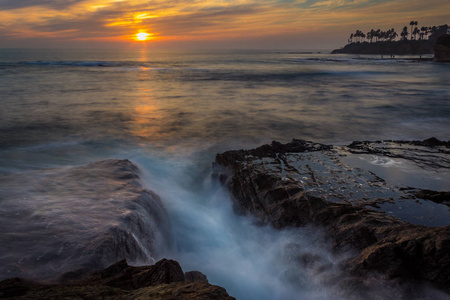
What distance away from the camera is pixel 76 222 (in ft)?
18.0

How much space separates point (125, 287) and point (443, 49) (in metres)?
91.0

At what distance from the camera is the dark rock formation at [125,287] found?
129 inches

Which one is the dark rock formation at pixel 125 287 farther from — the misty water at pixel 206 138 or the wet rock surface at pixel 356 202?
the wet rock surface at pixel 356 202

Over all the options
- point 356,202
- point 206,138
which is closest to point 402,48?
point 206,138

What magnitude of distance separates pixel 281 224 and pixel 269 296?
1465 mm

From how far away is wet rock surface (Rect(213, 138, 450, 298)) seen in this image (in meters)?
4.05

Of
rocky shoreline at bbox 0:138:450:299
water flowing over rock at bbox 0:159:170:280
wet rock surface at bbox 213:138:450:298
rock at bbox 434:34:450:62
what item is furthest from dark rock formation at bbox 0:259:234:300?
rock at bbox 434:34:450:62

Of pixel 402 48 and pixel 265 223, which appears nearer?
pixel 265 223

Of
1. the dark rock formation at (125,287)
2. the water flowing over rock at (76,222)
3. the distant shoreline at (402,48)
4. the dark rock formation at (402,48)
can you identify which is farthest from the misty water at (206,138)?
the dark rock formation at (402,48)

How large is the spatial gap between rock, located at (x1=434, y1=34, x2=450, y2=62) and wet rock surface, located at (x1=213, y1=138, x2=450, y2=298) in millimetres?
79634

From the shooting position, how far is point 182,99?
85.2ft

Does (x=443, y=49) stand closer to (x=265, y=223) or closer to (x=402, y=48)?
(x=402, y=48)

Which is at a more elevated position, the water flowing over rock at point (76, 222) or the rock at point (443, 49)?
the rock at point (443, 49)

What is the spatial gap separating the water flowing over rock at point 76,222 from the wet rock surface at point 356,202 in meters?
2.44
